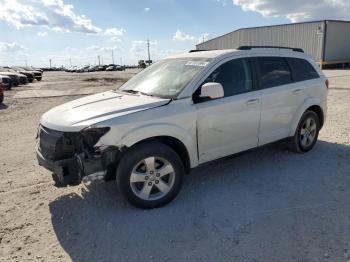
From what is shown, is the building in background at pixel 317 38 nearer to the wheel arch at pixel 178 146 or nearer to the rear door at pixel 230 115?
the rear door at pixel 230 115

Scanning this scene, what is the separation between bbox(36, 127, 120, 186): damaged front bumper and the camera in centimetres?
404

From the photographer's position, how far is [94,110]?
4438 millimetres

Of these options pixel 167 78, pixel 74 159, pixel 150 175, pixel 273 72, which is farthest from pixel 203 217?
pixel 273 72

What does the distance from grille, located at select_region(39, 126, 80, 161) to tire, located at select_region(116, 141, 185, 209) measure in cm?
57

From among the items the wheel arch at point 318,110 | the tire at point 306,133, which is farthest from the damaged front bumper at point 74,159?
the wheel arch at point 318,110

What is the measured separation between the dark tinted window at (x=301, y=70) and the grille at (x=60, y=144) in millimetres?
3735

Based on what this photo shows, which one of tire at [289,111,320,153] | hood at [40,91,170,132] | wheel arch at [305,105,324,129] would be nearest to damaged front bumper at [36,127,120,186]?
hood at [40,91,170,132]

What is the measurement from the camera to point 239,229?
12.8 feet

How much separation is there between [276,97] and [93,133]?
291cm

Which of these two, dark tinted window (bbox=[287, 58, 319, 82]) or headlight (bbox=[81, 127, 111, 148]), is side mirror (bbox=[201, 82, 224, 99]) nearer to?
headlight (bbox=[81, 127, 111, 148])

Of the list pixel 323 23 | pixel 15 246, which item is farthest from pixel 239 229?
pixel 323 23

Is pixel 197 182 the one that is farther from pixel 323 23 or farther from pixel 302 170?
pixel 323 23

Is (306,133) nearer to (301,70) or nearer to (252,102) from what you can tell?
(301,70)

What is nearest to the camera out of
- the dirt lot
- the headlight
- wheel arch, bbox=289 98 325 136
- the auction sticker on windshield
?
the dirt lot
